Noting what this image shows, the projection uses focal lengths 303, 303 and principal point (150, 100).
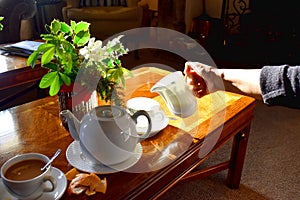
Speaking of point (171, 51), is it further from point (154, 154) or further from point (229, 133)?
point (154, 154)

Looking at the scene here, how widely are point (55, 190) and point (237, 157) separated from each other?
0.91 metres

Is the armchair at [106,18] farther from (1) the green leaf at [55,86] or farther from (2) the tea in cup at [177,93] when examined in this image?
(1) the green leaf at [55,86]

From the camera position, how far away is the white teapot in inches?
31.9

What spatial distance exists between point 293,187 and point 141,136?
98 centimetres

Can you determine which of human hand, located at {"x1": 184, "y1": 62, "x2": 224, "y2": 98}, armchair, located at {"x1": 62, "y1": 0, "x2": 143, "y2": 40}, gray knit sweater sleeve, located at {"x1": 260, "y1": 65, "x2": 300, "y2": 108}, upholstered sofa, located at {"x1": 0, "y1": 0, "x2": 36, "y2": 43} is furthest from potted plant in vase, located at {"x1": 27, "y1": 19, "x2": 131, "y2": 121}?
armchair, located at {"x1": 62, "y1": 0, "x2": 143, "y2": 40}

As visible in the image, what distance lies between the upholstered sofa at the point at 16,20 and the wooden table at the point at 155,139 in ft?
4.98

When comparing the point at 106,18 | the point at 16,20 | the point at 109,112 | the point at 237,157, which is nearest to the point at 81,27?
the point at 109,112

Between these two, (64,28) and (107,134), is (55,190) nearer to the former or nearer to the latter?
(107,134)

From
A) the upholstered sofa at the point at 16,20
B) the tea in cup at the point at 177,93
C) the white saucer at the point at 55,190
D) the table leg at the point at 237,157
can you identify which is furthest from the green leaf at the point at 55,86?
the upholstered sofa at the point at 16,20

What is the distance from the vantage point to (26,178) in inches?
28.4

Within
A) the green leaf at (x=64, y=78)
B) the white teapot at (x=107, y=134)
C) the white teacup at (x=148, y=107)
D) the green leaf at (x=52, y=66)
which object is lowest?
the white teacup at (x=148, y=107)

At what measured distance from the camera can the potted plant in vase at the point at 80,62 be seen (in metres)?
0.88

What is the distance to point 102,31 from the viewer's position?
126 inches

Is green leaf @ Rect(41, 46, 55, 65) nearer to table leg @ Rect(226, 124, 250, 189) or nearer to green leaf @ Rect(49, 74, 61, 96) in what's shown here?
green leaf @ Rect(49, 74, 61, 96)
